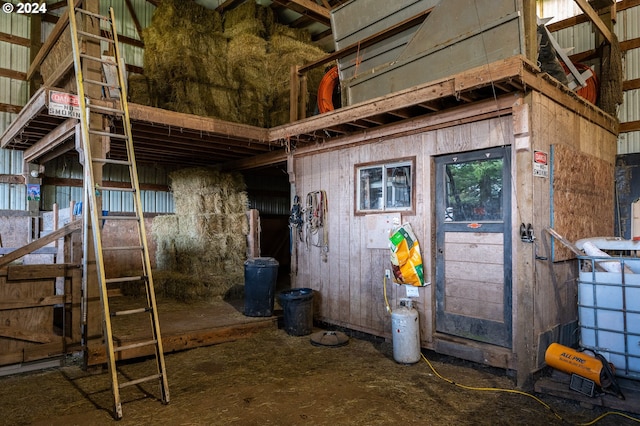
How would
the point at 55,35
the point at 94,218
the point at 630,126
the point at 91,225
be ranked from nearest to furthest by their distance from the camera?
the point at 94,218
the point at 91,225
the point at 55,35
the point at 630,126

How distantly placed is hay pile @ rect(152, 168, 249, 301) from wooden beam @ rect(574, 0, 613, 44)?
6.02 m

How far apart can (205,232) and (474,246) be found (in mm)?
4851

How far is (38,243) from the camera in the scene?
167 inches

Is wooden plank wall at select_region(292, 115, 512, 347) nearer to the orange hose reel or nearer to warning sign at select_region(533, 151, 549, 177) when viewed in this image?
warning sign at select_region(533, 151, 549, 177)

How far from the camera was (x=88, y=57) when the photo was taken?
4113mm

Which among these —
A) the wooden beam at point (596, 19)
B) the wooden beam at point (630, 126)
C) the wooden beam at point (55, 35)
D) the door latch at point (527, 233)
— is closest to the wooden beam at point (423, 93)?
the door latch at point (527, 233)

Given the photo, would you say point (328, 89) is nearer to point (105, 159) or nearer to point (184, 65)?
point (184, 65)

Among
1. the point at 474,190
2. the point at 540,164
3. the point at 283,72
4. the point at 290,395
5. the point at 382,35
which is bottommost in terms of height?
Result: the point at 290,395

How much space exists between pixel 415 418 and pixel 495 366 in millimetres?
1339

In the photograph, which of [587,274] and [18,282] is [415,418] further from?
[18,282]

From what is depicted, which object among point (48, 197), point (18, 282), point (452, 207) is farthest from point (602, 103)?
point (48, 197)

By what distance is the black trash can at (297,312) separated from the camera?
5621 mm

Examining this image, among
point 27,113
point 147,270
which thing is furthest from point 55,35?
point 147,270

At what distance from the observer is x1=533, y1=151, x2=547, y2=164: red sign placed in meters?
3.94
